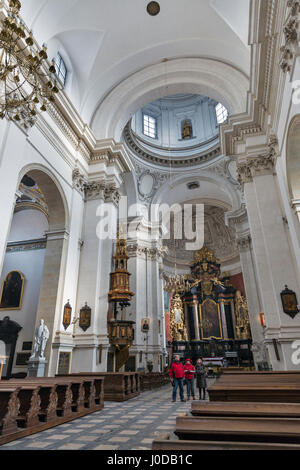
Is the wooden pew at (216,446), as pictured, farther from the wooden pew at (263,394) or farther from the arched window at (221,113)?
the arched window at (221,113)

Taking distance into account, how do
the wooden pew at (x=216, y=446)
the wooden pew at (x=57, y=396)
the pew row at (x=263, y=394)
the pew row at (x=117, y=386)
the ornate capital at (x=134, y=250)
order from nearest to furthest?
the wooden pew at (x=216, y=446) → the pew row at (x=263, y=394) → the wooden pew at (x=57, y=396) → the pew row at (x=117, y=386) → the ornate capital at (x=134, y=250)

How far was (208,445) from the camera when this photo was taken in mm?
1202

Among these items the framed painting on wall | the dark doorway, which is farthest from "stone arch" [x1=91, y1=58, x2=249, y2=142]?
the dark doorway

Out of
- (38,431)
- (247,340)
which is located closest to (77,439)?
(38,431)

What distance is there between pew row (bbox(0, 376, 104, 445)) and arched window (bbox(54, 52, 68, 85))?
380 inches

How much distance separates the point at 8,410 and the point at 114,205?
27.3ft

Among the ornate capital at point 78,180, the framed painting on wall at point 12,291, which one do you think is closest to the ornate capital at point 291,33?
the ornate capital at point 78,180

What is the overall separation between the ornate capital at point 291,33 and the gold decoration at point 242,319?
16.0 metres

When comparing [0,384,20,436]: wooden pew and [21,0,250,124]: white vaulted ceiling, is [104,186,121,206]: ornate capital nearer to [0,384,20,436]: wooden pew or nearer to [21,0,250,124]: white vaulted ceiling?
[21,0,250,124]: white vaulted ceiling

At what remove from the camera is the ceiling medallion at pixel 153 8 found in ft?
33.0

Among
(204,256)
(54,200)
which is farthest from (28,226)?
(204,256)

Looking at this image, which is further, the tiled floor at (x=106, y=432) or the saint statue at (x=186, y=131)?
the saint statue at (x=186, y=131)

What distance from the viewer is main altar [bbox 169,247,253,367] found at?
19.3 m

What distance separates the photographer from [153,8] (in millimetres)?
10148
